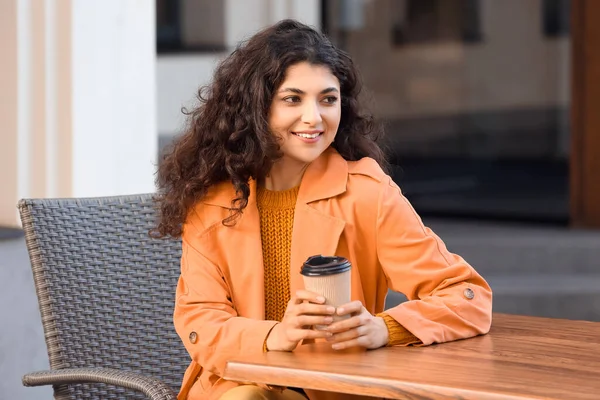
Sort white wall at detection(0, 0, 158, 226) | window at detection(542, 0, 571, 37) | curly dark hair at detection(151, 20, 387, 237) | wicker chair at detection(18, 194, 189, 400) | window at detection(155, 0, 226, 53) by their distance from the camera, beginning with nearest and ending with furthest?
curly dark hair at detection(151, 20, 387, 237) → wicker chair at detection(18, 194, 189, 400) → white wall at detection(0, 0, 158, 226) → window at detection(155, 0, 226, 53) → window at detection(542, 0, 571, 37)

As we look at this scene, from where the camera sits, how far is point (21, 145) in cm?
366

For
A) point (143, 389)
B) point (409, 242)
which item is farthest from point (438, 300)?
point (143, 389)

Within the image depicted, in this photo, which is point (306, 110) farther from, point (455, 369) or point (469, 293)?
point (455, 369)

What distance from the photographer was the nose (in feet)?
7.54

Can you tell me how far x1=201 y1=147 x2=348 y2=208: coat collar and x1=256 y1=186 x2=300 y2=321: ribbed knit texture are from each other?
5 cm

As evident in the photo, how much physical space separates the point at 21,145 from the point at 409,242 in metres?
1.77

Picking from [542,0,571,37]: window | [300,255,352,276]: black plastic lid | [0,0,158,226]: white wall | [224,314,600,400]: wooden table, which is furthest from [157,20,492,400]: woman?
[542,0,571,37]: window

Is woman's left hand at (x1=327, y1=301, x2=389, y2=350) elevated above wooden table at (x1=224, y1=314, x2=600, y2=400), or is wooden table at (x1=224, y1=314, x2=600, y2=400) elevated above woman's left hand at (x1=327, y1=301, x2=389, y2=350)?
woman's left hand at (x1=327, y1=301, x2=389, y2=350)

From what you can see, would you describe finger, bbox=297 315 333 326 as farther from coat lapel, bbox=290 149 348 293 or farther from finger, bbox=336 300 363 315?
coat lapel, bbox=290 149 348 293

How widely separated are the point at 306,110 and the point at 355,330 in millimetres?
504

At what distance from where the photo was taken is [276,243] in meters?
2.44

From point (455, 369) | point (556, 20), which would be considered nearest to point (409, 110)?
point (556, 20)

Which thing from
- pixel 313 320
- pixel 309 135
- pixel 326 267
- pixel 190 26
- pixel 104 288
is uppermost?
pixel 190 26

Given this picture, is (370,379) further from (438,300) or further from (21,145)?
(21,145)
